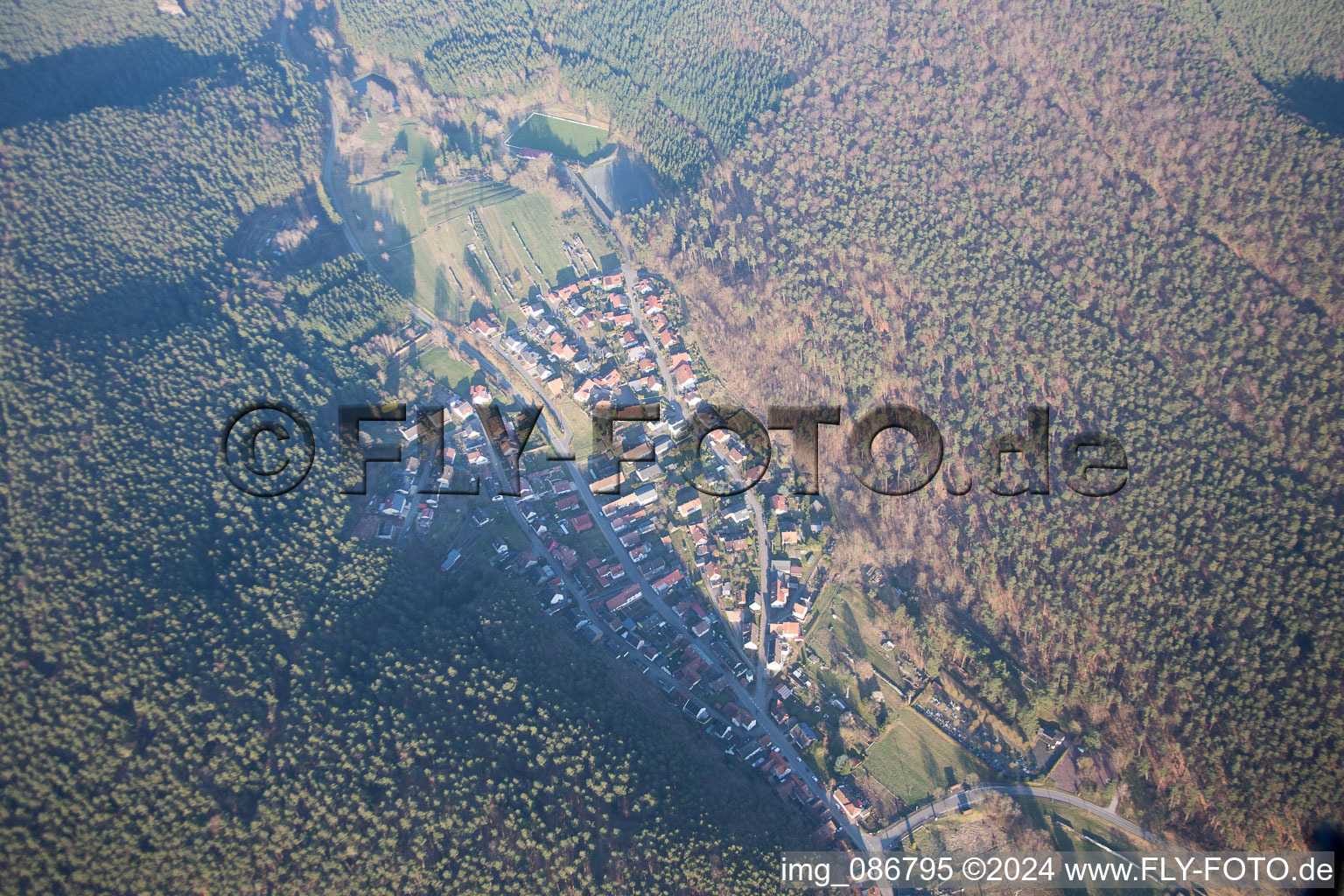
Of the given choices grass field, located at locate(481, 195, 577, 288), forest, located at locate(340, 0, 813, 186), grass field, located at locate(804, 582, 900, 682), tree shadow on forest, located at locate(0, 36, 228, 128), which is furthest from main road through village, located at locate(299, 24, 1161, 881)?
tree shadow on forest, located at locate(0, 36, 228, 128)

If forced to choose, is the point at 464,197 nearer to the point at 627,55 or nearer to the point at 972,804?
the point at 627,55

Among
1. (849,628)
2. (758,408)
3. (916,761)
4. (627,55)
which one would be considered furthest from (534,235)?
(916,761)

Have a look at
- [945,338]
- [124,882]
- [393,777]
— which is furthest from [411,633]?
[945,338]

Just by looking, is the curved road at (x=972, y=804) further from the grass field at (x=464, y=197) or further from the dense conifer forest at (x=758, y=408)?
the grass field at (x=464, y=197)

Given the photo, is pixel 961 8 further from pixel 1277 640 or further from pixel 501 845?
pixel 501 845

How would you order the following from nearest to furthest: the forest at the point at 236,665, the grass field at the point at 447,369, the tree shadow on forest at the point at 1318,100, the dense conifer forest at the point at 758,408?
the forest at the point at 236,665 → the dense conifer forest at the point at 758,408 → the tree shadow on forest at the point at 1318,100 → the grass field at the point at 447,369

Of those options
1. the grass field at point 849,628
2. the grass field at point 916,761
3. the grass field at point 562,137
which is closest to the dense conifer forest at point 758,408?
the grass field at point 849,628

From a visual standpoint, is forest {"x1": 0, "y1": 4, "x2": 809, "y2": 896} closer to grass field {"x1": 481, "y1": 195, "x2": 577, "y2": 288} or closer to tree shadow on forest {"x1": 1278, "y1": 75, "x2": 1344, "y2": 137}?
grass field {"x1": 481, "y1": 195, "x2": 577, "y2": 288}
